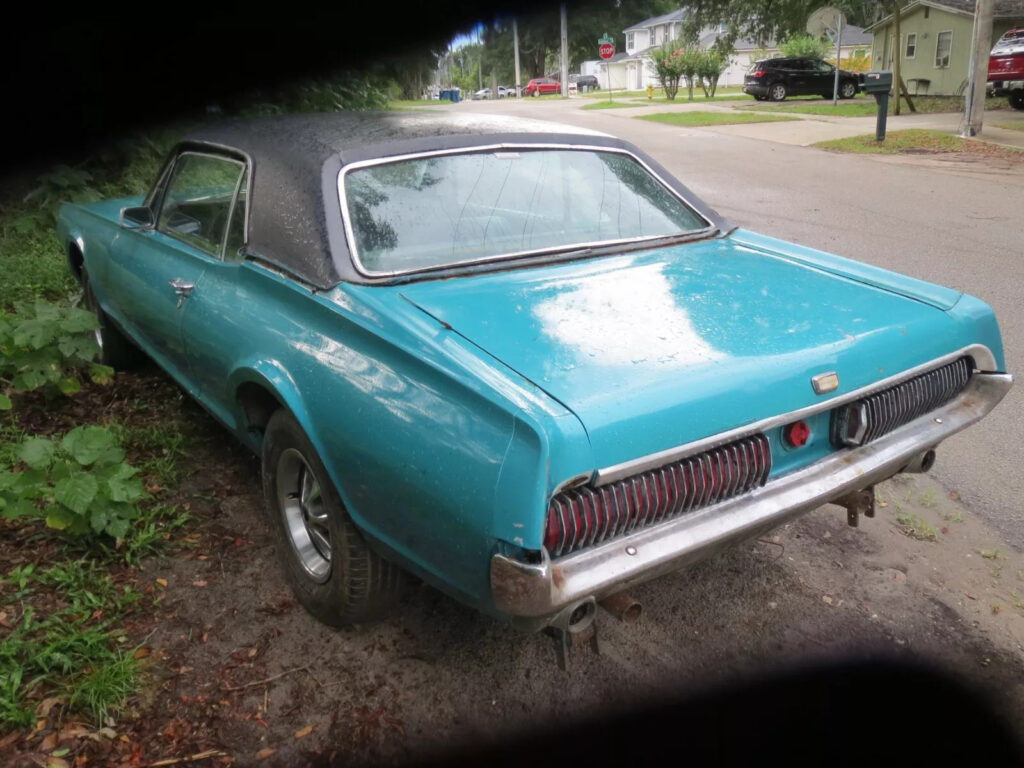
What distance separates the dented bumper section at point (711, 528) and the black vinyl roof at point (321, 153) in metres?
1.20

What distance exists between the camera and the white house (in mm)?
52688

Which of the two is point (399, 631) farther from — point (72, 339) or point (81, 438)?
point (72, 339)

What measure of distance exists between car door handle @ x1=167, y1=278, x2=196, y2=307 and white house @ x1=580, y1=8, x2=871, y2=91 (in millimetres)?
50417

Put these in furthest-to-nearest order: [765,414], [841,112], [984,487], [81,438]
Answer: [841,112]
[984,487]
[81,438]
[765,414]

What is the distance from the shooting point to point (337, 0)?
1011 cm

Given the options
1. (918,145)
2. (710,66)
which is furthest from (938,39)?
(918,145)

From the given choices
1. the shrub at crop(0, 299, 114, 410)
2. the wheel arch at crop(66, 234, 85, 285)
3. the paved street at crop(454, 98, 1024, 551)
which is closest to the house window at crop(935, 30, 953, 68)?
the paved street at crop(454, 98, 1024, 551)

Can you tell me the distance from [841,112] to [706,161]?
11.3 m

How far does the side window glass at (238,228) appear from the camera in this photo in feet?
10.9

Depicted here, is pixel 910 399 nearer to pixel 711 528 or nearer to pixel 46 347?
pixel 711 528

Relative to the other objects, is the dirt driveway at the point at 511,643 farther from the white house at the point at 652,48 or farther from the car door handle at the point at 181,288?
the white house at the point at 652,48

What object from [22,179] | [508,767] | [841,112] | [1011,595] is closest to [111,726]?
[508,767]

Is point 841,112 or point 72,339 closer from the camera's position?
point 72,339

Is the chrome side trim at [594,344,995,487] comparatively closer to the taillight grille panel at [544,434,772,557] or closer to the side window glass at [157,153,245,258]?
the taillight grille panel at [544,434,772,557]
